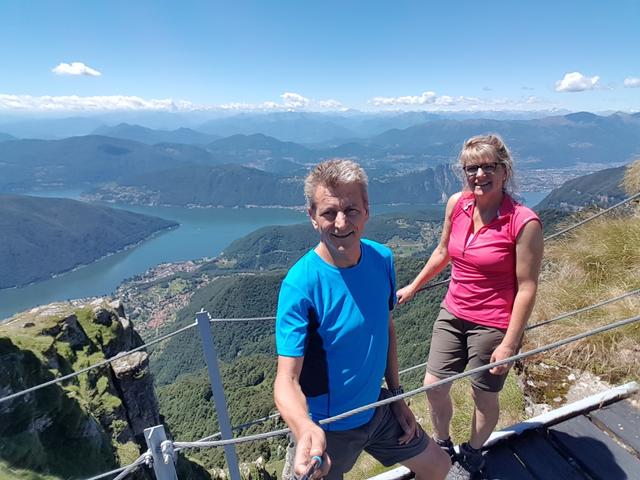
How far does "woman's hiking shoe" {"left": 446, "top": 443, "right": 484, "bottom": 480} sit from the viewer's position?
2533 mm

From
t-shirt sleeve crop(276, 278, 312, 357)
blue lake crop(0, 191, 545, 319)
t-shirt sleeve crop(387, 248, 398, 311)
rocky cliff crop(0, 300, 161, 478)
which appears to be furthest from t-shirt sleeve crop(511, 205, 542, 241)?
blue lake crop(0, 191, 545, 319)

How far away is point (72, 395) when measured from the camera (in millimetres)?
9344

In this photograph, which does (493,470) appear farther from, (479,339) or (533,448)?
(479,339)

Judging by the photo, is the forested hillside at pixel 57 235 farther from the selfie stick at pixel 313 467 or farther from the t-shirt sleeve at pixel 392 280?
the selfie stick at pixel 313 467

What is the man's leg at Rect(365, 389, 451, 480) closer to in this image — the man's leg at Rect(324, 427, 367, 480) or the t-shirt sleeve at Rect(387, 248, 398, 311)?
the man's leg at Rect(324, 427, 367, 480)

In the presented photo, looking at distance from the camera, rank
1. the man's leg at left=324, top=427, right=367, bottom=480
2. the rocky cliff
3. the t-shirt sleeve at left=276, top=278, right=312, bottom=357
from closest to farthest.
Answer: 1. the t-shirt sleeve at left=276, top=278, right=312, bottom=357
2. the man's leg at left=324, top=427, right=367, bottom=480
3. the rocky cliff

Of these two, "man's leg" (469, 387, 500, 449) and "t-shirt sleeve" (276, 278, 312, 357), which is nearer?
"t-shirt sleeve" (276, 278, 312, 357)

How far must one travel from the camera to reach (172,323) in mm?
87875

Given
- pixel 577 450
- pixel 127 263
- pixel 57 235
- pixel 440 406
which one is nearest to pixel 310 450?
pixel 440 406

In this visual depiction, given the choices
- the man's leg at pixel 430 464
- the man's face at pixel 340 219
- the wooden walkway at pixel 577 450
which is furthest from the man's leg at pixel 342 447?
the wooden walkway at pixel 577 450

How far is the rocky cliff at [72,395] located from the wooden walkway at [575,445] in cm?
644

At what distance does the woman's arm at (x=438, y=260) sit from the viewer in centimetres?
265

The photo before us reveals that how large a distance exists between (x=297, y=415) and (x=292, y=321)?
1.19ft

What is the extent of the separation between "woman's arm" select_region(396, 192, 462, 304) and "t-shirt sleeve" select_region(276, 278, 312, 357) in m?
1.18
